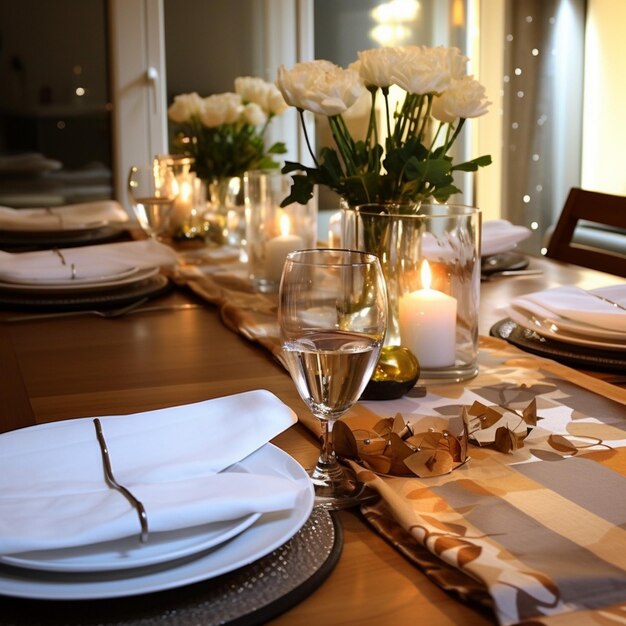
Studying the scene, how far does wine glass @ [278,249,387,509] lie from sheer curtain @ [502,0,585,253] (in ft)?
13.6

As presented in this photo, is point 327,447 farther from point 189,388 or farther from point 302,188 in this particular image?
point 302,188

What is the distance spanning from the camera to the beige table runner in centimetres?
54

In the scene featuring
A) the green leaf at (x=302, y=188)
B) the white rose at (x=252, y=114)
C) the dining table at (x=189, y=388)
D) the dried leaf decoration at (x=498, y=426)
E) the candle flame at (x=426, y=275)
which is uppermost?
the white rose at (x=252, y=114)

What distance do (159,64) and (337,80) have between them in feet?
11.1

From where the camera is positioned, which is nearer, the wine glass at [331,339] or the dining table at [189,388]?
the dining table at [189,388]

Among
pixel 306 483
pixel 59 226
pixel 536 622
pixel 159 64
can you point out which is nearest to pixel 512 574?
pixel 536 622

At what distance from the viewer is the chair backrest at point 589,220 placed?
1.85 m

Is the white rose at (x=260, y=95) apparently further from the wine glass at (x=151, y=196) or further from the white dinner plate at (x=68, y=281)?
the white dinner plate at (x=68, y=281)

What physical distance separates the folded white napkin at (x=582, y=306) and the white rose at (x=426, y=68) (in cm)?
29

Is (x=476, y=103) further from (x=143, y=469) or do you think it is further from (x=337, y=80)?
(x=143, y=469)

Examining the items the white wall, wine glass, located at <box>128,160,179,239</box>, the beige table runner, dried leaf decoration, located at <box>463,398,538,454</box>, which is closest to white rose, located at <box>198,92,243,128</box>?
wine glass, located at <box>128,160,179,239</box>

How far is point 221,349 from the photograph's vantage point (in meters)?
1.19

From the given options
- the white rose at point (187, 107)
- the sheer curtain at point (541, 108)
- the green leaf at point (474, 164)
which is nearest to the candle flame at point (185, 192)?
the white rose at point (187, 107)

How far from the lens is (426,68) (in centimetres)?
107
